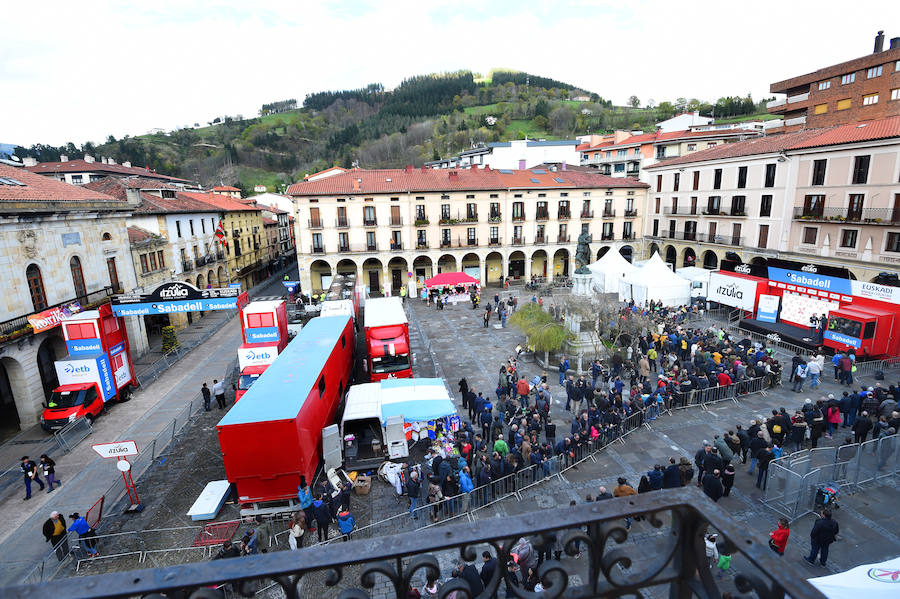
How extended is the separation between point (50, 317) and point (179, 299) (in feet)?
16.0

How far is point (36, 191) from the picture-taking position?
2119 cm

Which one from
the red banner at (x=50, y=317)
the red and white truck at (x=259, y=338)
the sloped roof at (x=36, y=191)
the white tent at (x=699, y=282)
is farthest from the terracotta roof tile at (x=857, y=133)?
the sloped roof at (x=36, y=191)

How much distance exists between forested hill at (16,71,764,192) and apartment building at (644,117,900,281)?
4894 cm

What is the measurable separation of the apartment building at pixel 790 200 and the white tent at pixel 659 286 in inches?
397

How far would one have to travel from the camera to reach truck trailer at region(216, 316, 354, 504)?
11.5 meters

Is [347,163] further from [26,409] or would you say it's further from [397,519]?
[397,519]

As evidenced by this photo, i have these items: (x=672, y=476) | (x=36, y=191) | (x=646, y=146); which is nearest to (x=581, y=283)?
(x=672, y=476)

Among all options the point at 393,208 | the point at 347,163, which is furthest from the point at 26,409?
the point at 347,163

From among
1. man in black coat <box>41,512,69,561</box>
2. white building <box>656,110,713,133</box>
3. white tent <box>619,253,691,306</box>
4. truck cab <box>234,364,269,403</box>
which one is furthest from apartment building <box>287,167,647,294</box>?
man in black coat <box>41,512,69,561</box>

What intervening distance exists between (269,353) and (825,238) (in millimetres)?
35793

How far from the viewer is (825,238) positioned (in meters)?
31.3

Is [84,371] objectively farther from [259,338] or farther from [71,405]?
[259,338]

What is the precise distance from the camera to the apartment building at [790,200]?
27984mm

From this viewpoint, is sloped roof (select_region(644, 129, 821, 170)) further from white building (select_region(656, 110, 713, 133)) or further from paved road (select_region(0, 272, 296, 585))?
paved road (select_region(0, 272, 296, 585))
